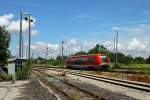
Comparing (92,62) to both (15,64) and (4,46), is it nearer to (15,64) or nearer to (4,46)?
(4,46)

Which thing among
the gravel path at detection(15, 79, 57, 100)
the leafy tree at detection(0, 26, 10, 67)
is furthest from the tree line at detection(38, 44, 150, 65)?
the gravel path at detection(15, 79, 57, 100)

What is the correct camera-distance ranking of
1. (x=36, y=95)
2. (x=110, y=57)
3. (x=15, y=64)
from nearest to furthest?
1. (x=36, y=95)
2. (x=15, y=64)
3. (x=110, y=57)

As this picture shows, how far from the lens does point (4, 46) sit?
2146 inches

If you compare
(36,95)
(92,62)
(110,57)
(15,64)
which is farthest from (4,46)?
(110,57)

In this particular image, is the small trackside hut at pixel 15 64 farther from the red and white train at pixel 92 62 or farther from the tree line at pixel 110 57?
the tree line at pixel 110 57

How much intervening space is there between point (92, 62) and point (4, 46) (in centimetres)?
2057

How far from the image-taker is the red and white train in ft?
221

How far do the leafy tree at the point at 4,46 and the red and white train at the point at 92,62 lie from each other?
1801cm

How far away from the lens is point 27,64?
39.1m

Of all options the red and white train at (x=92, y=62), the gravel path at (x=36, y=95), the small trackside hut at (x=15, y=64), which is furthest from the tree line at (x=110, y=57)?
the gravel path at (x=36, y=95)

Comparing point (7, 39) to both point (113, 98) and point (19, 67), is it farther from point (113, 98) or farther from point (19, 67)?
point (113, 98)

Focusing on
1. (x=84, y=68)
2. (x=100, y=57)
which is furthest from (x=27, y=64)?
(x=84, y=68)

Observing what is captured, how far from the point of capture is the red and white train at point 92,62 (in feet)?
221

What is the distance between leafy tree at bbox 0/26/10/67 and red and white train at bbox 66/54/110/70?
18.0 metres
